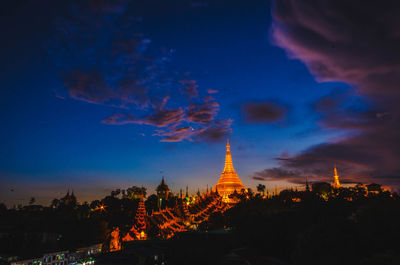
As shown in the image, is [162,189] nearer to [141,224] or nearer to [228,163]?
[228,163]

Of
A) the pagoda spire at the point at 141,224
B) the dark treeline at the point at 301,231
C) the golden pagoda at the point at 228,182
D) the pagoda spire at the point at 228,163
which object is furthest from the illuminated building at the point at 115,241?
the pagoda spire at the point at 228,163

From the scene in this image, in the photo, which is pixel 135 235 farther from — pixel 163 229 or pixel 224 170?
pixel 224 170

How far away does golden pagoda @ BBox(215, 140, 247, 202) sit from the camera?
9938cm

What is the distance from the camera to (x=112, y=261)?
26953 millimetres

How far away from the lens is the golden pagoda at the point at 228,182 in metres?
99.4

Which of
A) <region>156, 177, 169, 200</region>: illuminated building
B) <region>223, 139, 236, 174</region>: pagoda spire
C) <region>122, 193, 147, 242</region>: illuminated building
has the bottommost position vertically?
<region>122, 193, 147, 242</region>: illuminated building

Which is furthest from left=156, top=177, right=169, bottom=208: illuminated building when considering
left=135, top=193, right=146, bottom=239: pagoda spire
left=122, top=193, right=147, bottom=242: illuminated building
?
left=122, top=193, right=147, bottom=242: illuminated building

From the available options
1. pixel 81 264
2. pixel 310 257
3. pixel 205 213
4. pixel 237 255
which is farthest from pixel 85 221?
pixel 310 257

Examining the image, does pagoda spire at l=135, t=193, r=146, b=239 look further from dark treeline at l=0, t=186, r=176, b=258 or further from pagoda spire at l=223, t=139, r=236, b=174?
pagoda spire at l=223, t=139, r=236, b=174

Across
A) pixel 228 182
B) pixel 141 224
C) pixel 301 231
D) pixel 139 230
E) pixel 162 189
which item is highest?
pixel 228 182

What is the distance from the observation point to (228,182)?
103812mm

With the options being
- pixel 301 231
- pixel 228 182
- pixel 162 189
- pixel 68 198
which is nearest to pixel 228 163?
pixel 228 182

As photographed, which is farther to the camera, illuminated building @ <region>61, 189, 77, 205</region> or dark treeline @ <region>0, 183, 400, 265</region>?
illuminated building @ <region>61, 189, 77, 205</region>

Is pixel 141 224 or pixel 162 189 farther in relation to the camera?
pixel 162 189
